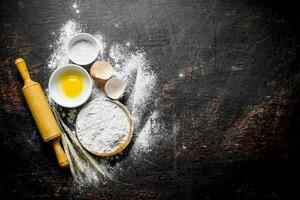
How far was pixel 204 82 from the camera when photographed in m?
2.18

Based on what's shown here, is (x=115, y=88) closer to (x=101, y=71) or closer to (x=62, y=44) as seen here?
(x=101, y=71)

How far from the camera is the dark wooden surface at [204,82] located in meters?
2.17

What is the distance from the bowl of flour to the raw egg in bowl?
0.25 feet

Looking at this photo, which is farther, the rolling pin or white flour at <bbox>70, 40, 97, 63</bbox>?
white flour at <bbox>70, 40, 97, 63</bbox>

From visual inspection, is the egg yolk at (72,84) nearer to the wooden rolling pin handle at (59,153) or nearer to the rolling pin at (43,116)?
the rolling pin at (43,116)

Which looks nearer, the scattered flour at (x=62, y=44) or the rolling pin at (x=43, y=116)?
the rolling pin at (x=43, y=116)

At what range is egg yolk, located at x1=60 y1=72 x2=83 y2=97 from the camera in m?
2.13

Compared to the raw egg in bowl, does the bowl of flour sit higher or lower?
lower

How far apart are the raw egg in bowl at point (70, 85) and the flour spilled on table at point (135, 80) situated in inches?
3.0

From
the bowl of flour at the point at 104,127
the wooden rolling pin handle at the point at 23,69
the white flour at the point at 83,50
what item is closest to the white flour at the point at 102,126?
the bowl of flour at the point at 104,127

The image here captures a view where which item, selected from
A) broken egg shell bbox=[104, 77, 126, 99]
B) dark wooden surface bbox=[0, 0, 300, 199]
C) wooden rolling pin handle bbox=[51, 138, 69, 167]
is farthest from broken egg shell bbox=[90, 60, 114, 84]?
wooden rolling pin handle bbox=[51, 138, 69, 167]

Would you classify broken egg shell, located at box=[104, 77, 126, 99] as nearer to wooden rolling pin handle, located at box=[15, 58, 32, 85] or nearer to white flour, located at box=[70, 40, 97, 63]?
white flour, located at box=[70, 40, 97, 63]

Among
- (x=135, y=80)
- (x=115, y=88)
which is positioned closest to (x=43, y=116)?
(x=115, y=88)

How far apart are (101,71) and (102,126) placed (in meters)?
0.34
